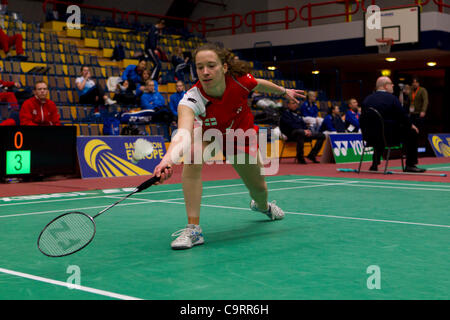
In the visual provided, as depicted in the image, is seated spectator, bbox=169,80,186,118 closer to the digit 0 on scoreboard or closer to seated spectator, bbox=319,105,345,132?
seated spectator, bbox=319,105,345,132

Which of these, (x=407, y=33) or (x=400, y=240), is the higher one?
(x=407, y=33)

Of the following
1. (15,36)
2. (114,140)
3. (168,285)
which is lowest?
(168,285)

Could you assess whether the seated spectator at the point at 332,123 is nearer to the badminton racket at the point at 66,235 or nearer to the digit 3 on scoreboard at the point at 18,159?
the digit 3 on scoreboard at the point at 18,159

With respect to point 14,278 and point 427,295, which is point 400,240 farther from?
point 14,278

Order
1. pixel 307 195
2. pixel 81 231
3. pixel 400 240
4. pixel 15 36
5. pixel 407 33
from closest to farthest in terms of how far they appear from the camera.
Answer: pixel 81 231 < pixel 400 240 < pixel 307 195 < pixel 15 36 < pixel 407 33

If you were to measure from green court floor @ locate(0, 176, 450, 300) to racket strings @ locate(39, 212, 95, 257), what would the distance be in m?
0.11

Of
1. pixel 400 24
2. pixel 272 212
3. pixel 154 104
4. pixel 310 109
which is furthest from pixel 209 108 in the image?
pixel 400 24

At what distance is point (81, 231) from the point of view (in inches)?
144

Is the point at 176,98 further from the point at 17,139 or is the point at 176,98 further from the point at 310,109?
the point at 17,139

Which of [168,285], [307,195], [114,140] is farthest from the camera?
[114,140]

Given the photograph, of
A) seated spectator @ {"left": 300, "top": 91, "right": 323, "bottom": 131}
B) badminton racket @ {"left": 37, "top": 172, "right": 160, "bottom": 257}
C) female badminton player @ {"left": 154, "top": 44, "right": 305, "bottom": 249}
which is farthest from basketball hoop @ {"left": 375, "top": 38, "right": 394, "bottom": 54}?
badminton racket @ {"left": 37, "top": 172, "right": 160, "bottom": 257}

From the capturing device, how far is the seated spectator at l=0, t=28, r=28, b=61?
14201 millimetres

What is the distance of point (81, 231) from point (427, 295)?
2073mm
